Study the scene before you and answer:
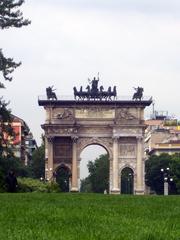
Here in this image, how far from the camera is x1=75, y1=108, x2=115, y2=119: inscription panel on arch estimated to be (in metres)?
97.4

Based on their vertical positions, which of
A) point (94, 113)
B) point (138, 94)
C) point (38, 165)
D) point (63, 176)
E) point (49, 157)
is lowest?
point (63, 176)

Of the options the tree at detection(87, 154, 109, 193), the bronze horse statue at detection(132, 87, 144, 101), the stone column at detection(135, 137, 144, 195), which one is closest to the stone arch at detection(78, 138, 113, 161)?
the stone column at detection(135, 137, 144, 195)

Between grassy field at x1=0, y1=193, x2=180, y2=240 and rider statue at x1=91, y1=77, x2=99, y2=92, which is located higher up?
rider statue at x1=91, y1=77, x2=99, y2=92

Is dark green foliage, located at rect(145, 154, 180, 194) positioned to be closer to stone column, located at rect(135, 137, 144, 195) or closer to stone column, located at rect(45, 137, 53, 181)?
stone column, located at rect(135, 137, 144, 195)

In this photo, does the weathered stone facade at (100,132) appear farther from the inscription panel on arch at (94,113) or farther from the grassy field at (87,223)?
the grassy field at (87,223)

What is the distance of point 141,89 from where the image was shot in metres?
100

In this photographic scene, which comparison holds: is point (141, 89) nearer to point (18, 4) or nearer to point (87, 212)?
point (18, 4)

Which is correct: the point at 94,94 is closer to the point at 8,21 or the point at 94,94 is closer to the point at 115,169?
the point at 115,169

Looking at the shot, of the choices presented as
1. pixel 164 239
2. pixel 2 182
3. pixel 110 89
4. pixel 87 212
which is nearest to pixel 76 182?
pixel 110 89

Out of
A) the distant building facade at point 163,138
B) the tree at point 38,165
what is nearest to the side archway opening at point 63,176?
the tree at point 38,165

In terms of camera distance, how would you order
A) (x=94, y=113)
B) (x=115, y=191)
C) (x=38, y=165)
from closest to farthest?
(x=115, y=191), (x=94, y=113), (x=38, y=165)

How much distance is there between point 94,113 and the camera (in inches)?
3836

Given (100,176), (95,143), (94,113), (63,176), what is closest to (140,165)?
(95,143)

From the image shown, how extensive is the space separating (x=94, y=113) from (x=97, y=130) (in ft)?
6.54
